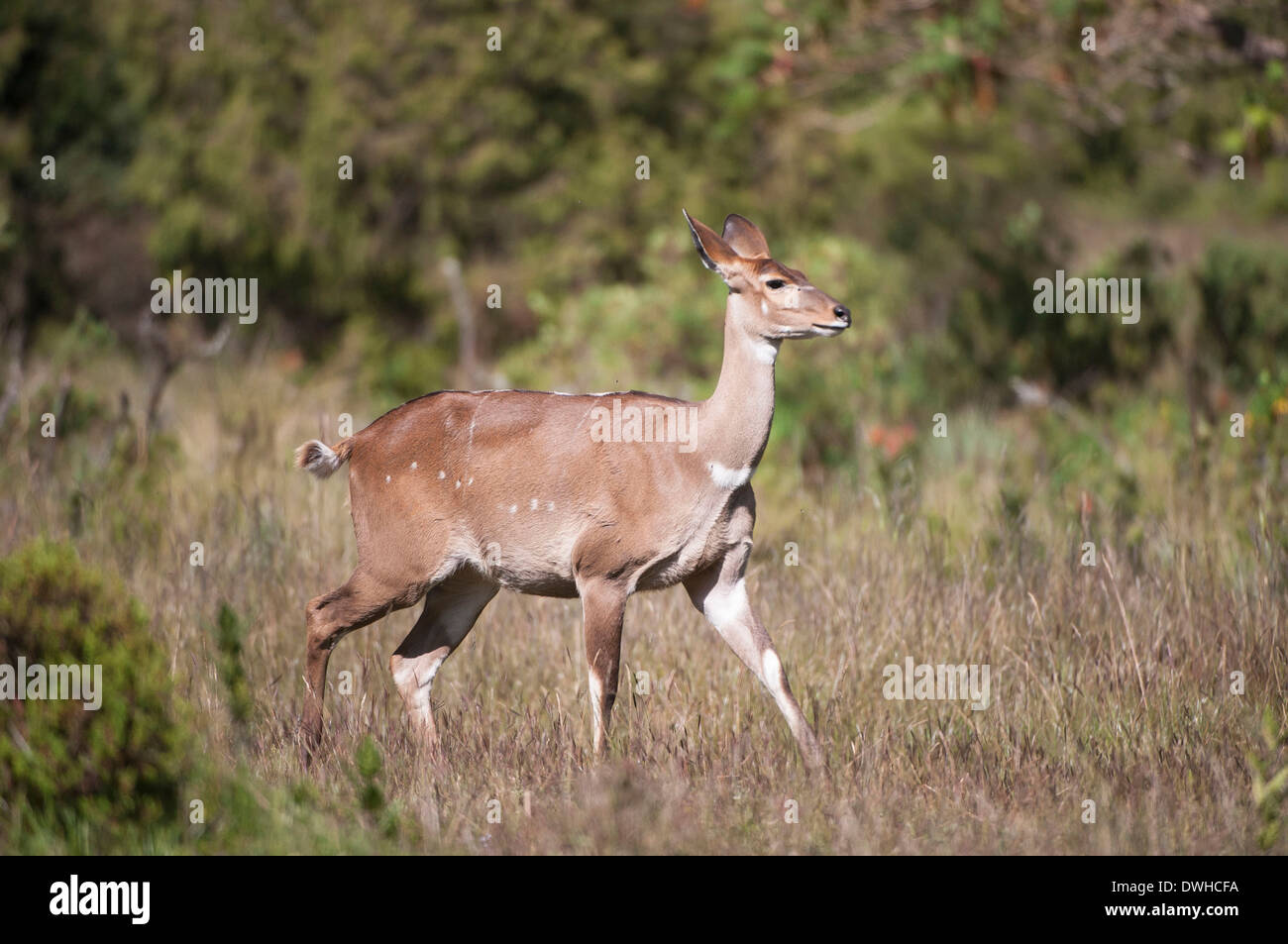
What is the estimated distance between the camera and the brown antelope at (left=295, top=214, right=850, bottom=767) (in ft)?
18.8

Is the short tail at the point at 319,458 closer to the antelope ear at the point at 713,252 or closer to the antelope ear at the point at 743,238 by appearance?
the antelope ear at the point at 713,252

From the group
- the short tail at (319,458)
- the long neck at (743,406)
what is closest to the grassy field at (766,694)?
the short tail at (319,458)

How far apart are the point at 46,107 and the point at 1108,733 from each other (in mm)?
14637

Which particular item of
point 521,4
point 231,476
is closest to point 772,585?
point 231,476

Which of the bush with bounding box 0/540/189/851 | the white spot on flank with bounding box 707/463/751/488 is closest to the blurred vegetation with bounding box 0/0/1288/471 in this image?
the white spot on flank with bounding box 707/463/751/488

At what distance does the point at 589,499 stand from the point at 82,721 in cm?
210

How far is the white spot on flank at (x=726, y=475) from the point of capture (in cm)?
575

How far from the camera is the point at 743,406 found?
227 inches

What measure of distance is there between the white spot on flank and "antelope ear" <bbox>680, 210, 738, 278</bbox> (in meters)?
0.76

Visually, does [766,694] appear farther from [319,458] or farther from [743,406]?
[319,458]

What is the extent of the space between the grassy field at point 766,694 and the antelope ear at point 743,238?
1738 mm

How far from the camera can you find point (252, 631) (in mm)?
6996

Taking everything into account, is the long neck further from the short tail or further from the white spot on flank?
the short tail
